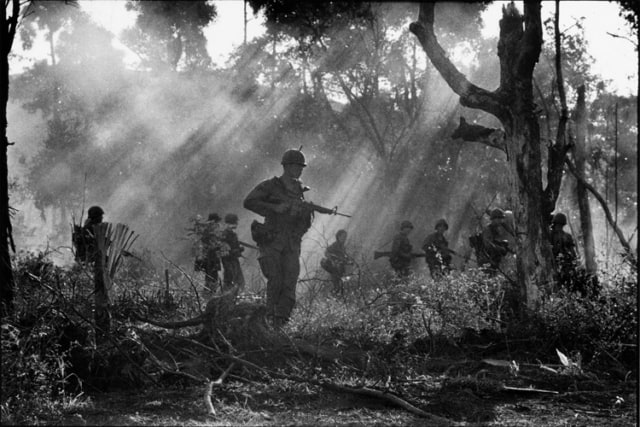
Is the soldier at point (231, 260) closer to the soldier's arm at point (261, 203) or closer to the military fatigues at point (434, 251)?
the military fatigues at point (434, 251)

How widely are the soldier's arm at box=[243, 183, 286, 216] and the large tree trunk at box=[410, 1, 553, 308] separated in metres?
2.39

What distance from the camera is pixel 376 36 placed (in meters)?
19.6

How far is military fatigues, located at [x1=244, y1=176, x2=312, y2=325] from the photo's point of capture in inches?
290

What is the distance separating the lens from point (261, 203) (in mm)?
7457

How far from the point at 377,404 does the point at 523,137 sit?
4.03 meters

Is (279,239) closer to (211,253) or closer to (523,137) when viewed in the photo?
(211,253)

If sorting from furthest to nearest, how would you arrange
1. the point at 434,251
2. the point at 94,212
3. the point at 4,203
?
the point at 434,251 → the point at 94,212 → the point at 4,203

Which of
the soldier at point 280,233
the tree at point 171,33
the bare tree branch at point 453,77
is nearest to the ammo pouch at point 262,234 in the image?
the soldier at point 280,233

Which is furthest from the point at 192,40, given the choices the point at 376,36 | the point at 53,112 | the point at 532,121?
the point at 532,121

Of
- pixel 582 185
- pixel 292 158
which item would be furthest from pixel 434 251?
pixel 292 158

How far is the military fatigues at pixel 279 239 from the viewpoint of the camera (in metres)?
7.36

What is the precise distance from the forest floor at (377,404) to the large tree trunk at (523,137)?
7.12 ft

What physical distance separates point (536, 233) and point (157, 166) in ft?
56.7

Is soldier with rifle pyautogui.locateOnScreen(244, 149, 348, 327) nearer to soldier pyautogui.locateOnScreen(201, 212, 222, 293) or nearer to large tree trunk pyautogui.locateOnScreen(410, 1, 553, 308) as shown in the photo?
soldier pyautogui.locateOnScreen(201, 212, 222, 293)
